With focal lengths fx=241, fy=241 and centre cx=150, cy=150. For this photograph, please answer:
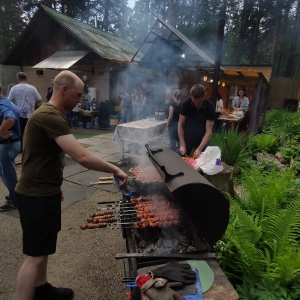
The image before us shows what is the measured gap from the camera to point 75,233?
12.3ft

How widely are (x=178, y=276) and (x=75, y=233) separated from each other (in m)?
2.58

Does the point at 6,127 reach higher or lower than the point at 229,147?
higher

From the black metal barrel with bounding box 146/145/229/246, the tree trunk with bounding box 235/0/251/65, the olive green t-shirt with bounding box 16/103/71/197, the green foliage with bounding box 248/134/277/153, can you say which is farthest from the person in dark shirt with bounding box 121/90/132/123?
the tree trunk with bounding box 235/0/251/65

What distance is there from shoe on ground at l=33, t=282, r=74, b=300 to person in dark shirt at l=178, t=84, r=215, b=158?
285 cm

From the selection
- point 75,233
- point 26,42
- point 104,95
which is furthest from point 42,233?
point 26,42

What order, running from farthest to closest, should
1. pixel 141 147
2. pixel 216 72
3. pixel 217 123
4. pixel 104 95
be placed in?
pixel 104 95, pixel 217 123, pixel 141 147, pixel 216 72

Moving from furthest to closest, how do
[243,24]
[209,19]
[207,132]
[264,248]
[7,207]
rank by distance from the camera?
[243,24]
[209,19]
[207,132]
[7,207]
[264,248]

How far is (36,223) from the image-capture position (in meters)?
2.11

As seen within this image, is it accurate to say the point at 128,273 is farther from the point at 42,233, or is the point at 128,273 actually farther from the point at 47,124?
the point at 47,124

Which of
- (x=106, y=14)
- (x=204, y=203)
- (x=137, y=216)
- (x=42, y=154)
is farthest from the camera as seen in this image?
(x=106, y=14)

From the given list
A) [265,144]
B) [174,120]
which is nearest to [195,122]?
[174,120]

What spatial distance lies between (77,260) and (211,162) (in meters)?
2.28

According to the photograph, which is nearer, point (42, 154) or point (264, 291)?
point (264, 291)

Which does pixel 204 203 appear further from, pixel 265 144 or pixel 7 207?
pixel 265 144
